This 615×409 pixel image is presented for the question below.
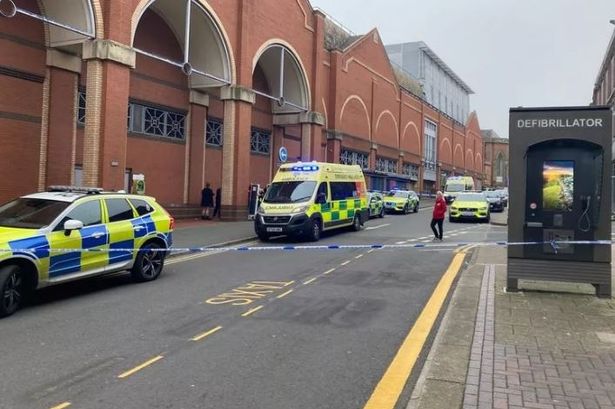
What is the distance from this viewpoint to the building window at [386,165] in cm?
4691

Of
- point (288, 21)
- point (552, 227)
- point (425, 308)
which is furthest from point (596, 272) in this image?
point (288, 21)

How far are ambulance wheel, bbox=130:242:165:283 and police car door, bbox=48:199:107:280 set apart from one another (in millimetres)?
853

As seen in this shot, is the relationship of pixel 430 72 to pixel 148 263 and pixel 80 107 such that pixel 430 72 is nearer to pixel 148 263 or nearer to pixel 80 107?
pixel 80 107

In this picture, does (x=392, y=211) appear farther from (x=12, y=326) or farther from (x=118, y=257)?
(x=12, y=326)

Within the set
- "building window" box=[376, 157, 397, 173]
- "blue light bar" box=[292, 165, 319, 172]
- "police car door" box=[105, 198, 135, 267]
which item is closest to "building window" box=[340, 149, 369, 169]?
"building window" box=[376, 157, 397, 173]

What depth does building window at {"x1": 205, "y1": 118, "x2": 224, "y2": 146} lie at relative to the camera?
26245 millimetres

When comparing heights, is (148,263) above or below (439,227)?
below

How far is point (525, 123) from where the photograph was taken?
8.07 meters

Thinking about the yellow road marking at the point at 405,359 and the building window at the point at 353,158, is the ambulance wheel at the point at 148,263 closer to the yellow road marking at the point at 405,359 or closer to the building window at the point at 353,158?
the yellow road marking at the point at 405,359

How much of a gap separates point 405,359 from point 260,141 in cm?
2618

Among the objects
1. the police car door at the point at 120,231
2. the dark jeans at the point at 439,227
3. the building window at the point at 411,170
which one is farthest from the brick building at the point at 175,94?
the building window at the point at 411,170

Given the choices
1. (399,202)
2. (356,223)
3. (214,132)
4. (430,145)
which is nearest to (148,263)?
(356,223)

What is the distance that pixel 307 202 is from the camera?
55.6 feet

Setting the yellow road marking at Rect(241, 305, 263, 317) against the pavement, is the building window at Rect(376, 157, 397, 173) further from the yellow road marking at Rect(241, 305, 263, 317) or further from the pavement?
the yellow road marking at Rect(241, 305, 263, 317)
